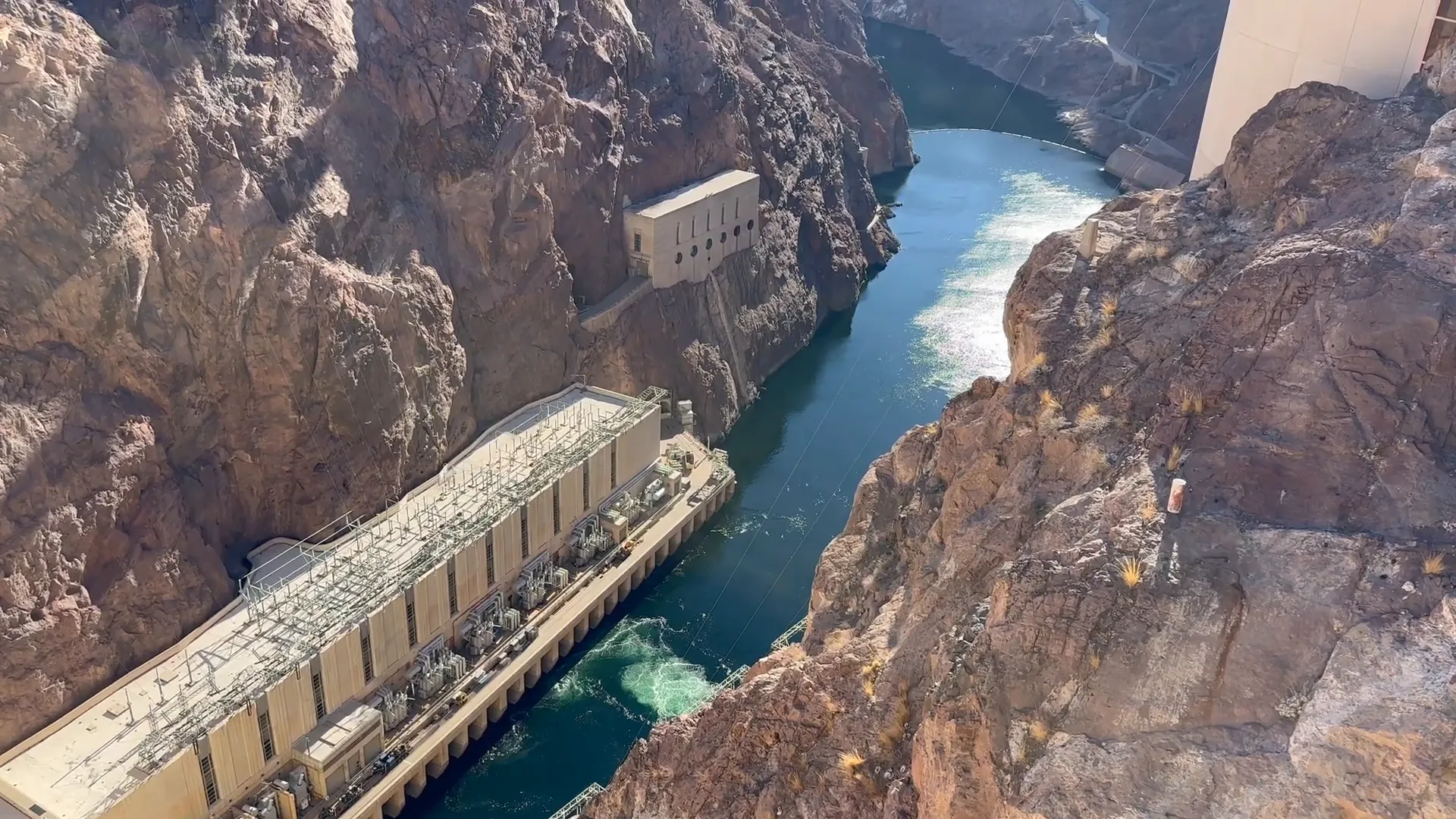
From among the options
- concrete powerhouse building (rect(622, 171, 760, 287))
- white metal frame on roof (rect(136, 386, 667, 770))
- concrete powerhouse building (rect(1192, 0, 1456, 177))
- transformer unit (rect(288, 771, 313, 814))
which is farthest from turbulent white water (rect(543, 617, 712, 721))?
concrete powerhouse building (rect(1192, 0, 1456, 177))

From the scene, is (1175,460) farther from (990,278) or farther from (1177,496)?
(990,278)

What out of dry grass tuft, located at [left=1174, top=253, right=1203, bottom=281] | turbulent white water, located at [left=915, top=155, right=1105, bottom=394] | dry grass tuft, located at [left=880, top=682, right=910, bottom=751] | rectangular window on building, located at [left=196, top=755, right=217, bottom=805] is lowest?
rectangular window on building, located at [left=196, top=755, right=217, bottom=805]

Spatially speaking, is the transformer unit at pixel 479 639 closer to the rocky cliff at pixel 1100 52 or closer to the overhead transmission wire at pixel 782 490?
the overhead transmission wire at pixel 782 490

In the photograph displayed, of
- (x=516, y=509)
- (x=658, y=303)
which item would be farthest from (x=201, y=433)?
(x=658, y=303)

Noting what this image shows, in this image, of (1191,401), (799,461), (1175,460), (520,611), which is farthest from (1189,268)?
(799,461)

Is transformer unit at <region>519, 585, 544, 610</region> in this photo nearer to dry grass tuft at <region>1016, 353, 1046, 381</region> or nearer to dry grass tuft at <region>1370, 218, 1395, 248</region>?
dry grass tuft at <region>1016, 353, 1046, 381</region>

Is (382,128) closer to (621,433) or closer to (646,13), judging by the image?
(621,433)
